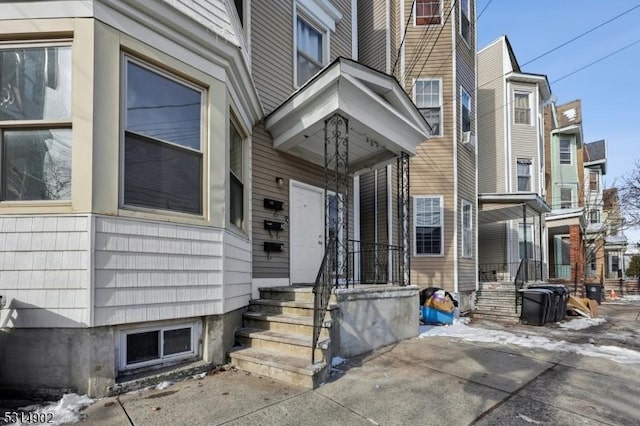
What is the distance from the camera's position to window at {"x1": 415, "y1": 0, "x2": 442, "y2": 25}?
1038 cm

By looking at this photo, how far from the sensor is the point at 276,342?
4.43m

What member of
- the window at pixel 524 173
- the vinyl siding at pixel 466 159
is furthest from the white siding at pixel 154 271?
the window at pixel 524 173

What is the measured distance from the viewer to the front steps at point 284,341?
385cm

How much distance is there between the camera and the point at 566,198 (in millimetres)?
20562

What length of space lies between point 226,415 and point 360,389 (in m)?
1.41

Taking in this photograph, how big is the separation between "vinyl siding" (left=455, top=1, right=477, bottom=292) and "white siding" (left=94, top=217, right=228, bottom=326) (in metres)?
7.56

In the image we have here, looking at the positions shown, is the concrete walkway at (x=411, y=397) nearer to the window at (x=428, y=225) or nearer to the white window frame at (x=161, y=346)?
the white window frame at (x=161, y=346)

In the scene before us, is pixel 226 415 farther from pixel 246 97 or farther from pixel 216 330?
pixel 246 97

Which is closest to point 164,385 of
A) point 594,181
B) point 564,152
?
point 564,152

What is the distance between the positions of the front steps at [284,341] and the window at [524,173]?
12.9 m

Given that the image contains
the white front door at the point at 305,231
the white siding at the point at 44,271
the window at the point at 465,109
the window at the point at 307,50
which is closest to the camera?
the white siding at the point at 44,271

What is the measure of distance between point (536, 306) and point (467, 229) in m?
2.80

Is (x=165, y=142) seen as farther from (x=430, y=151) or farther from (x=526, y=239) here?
(x=526, y=239)

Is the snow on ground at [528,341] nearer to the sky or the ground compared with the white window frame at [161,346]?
nearer to the ground
